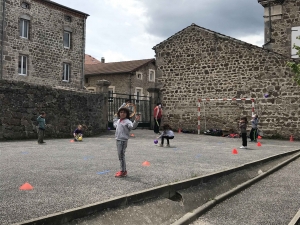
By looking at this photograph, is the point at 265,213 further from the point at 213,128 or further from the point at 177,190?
the point at 213,128

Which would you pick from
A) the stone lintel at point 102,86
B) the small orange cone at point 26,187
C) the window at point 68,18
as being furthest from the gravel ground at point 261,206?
the window at point 68,18

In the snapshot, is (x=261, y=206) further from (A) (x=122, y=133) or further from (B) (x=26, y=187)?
(B) (x=26, y=187)

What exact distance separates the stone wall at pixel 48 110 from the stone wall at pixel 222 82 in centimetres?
540

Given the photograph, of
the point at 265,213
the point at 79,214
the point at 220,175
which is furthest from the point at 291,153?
the point at 79,214

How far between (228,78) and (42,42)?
1541 centimetres

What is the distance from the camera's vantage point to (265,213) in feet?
16.9

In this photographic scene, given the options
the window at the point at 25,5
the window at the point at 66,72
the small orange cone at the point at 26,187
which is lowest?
the small orange cone at the point at 26,187

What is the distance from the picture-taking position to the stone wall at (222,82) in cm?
1781

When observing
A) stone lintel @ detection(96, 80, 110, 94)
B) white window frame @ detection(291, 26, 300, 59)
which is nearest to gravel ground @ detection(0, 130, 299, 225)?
stone lintel @ detection(96, 80, 110, 94)

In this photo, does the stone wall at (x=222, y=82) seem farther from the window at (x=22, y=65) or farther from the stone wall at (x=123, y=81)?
the stone wall at (x=123, y=81)

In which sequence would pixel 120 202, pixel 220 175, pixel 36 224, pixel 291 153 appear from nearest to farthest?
pixel 36 224 → pixel 120 202 → pixel 220 175 → pixel 291 153

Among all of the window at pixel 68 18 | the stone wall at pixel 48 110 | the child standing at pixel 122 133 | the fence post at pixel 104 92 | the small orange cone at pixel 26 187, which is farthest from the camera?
the window at pixel 68 18

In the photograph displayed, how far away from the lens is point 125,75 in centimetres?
3722

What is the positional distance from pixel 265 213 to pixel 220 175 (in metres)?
1.90
